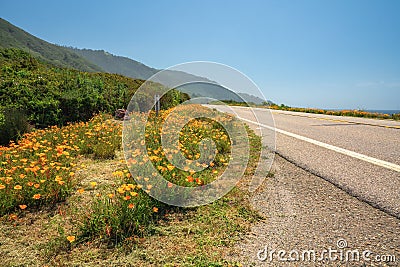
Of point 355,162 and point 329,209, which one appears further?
point 355,162

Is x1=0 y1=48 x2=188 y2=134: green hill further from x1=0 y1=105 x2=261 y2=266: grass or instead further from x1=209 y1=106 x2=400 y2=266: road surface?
x1=209 y1=106 x2=400 y2=266: road surface

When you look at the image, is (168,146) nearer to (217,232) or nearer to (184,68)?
(184,68)

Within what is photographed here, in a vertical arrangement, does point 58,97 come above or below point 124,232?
above

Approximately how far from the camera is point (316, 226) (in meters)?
2.45

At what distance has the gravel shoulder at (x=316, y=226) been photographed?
208 cm

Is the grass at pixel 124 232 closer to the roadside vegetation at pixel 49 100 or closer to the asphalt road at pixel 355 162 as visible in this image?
the asphalt road at pixel 355 162

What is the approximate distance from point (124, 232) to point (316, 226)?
5.94 feet

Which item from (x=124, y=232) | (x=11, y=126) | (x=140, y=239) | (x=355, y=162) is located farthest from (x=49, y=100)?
(x=355, y=162)

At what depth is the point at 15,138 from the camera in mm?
6840

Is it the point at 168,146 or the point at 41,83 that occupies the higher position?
the point at 41,83

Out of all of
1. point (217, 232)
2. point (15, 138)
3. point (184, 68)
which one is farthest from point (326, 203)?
point (15, 138)

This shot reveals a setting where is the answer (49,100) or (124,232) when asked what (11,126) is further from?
(124,232)

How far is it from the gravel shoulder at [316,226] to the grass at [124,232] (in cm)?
18

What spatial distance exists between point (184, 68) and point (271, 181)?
2010mm
